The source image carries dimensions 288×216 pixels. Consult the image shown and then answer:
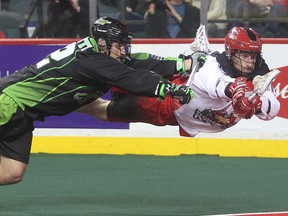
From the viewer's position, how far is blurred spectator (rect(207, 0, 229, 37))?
12.0 metres

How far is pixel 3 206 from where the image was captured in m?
8.86

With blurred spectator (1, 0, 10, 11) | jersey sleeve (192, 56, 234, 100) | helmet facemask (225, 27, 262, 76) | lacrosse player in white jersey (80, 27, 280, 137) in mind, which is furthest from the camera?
blurred spectator (1, 0, 10, 11)

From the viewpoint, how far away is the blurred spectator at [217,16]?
12.0 metres

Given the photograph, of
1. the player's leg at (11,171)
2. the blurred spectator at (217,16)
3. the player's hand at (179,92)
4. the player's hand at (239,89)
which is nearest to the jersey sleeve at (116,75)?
the player's hand at (179,92)

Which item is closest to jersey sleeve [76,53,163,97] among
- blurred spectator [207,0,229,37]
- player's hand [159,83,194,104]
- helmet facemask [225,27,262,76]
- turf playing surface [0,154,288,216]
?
player's hand [159,83,194,104]

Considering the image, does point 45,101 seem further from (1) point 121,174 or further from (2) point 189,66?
(1) point 121,174

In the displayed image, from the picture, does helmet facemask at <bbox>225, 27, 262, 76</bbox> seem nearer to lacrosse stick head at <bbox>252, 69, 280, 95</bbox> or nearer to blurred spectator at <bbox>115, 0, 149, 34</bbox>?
lacrosse stick head at <bbox>252, 69, 280, 95</bbox>

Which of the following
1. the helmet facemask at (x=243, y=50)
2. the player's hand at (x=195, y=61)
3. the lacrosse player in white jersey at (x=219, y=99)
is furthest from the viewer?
the player's hand at (x=195, y=61)

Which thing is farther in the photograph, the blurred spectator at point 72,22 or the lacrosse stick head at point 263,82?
the blurred spectator at point 72,22

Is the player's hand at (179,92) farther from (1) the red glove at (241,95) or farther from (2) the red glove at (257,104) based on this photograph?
(2) the red glove at (257,104)

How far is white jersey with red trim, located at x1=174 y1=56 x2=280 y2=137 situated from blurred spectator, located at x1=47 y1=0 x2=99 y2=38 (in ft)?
11.7

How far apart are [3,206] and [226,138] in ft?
11.4

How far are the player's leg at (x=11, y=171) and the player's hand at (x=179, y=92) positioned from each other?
1.17 metres

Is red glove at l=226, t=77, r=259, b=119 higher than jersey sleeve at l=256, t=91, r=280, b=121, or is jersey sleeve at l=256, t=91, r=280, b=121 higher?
red glove at l=226, t=77, r=259, b=119
